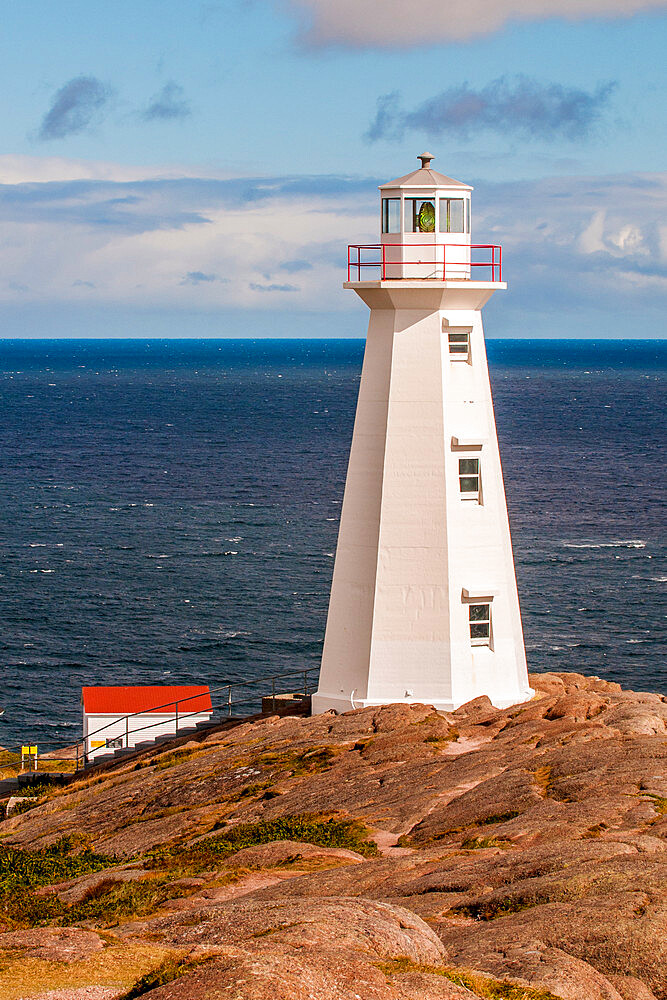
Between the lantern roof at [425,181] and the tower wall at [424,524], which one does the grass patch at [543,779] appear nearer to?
the tower wall at [424,524]

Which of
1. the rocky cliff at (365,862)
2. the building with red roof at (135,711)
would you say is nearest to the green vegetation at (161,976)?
the rocky cliff at (365,862)

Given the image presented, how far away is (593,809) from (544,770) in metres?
2.82

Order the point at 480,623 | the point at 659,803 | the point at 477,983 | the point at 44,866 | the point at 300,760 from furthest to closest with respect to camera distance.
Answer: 1. the point at 480,623
2. the point at 300,760
3. the point at 44,866
4. the point at 659,803
5. the point at 477,983

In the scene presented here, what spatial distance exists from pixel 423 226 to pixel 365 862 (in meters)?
14.7

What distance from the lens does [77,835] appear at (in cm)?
2320

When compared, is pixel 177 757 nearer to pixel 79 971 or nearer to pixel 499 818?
pixel 499 818

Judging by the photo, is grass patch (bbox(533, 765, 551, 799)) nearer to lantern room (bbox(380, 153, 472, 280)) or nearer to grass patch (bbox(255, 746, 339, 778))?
grass patch (bbox(255, 746, 339, 778))

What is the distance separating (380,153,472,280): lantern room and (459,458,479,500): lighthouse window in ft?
13.3

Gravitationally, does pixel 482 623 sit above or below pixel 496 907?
above

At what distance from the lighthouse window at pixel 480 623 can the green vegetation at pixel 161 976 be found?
1631 centimetres

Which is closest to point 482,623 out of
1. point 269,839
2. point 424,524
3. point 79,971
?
point 424,524

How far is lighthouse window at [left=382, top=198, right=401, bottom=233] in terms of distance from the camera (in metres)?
26.6

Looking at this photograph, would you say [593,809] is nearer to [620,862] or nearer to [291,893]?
[620,862]

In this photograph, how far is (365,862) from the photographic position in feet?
56.3
